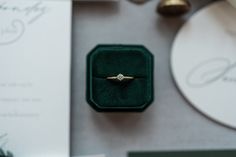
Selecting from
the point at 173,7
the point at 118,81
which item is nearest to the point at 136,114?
the point at 118,81

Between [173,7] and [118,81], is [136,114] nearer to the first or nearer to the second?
[118,81]

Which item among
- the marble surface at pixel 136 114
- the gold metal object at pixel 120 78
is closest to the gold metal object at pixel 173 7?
the marble surface at pixel 136 114

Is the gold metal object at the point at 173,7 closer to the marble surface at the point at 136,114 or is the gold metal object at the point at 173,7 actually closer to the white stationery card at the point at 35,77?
the marble surface at the point at 136,114

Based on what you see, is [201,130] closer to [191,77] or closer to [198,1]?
[191,77]

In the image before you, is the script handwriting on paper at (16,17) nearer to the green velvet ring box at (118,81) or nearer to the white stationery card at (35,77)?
the white stationery card at (35,77)

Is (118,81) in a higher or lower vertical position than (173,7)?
lower

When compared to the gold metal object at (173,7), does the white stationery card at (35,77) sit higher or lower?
lower
